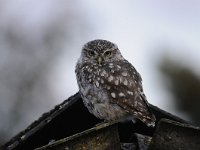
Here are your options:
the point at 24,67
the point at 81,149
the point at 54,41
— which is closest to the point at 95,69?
the point at 81,149

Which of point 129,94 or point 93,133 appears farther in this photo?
point 129,94

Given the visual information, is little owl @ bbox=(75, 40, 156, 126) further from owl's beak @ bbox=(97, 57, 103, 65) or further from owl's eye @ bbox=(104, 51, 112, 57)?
owl's eye @ bbox=(104, 51, 112, 57)

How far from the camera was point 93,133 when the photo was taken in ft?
23.7

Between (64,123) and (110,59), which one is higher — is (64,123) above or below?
below

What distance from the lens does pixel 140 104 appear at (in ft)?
28.2

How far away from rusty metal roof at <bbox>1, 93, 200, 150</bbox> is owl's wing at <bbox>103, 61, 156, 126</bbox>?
16cm

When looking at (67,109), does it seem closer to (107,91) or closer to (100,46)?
(107,91)

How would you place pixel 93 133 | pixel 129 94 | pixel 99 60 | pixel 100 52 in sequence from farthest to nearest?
pixel 100 52
pixel 99 60
pixel 129 94
pixel 93 133

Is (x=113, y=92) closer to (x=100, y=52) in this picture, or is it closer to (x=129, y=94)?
(x=129, y=94)

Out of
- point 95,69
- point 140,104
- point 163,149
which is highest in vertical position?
point 95,69

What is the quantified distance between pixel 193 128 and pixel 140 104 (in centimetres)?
146

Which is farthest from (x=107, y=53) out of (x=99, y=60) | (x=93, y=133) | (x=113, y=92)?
(x=93, y=133)

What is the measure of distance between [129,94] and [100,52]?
106cm

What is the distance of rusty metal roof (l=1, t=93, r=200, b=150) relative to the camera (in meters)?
7.18
